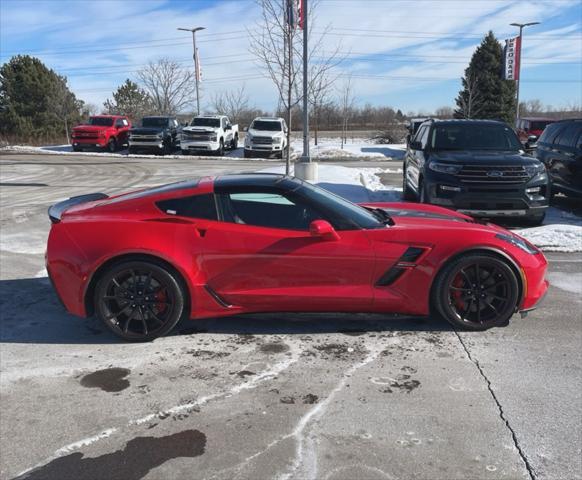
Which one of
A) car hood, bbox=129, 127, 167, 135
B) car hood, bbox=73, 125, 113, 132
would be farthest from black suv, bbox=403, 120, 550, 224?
car hood, bbox=73, 125, 113, 132

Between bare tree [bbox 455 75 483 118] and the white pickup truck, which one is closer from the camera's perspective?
the white pickup truck

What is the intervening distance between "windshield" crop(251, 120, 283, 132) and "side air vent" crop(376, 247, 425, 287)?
77.7 ft

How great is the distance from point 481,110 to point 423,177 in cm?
3523

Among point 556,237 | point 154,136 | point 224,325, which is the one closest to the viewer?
point 224,325

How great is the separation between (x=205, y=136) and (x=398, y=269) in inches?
944

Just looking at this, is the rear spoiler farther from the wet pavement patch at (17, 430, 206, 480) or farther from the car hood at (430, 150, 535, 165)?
the car hood at (430, 150, 535, 165)

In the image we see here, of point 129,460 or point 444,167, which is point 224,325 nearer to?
point 129,460

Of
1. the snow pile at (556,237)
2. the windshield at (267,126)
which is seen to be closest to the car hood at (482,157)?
the snow pile at (556,237)

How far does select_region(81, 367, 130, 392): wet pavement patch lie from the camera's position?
3.62m

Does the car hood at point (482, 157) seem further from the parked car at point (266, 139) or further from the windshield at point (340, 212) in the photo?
the parked car at point (266, 139)

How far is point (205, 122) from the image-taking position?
28.1m

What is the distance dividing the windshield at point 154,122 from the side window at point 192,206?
25.9 metres

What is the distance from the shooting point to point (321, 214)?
14.4ft

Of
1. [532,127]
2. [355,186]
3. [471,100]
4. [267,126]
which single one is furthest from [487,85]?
[355,186]
